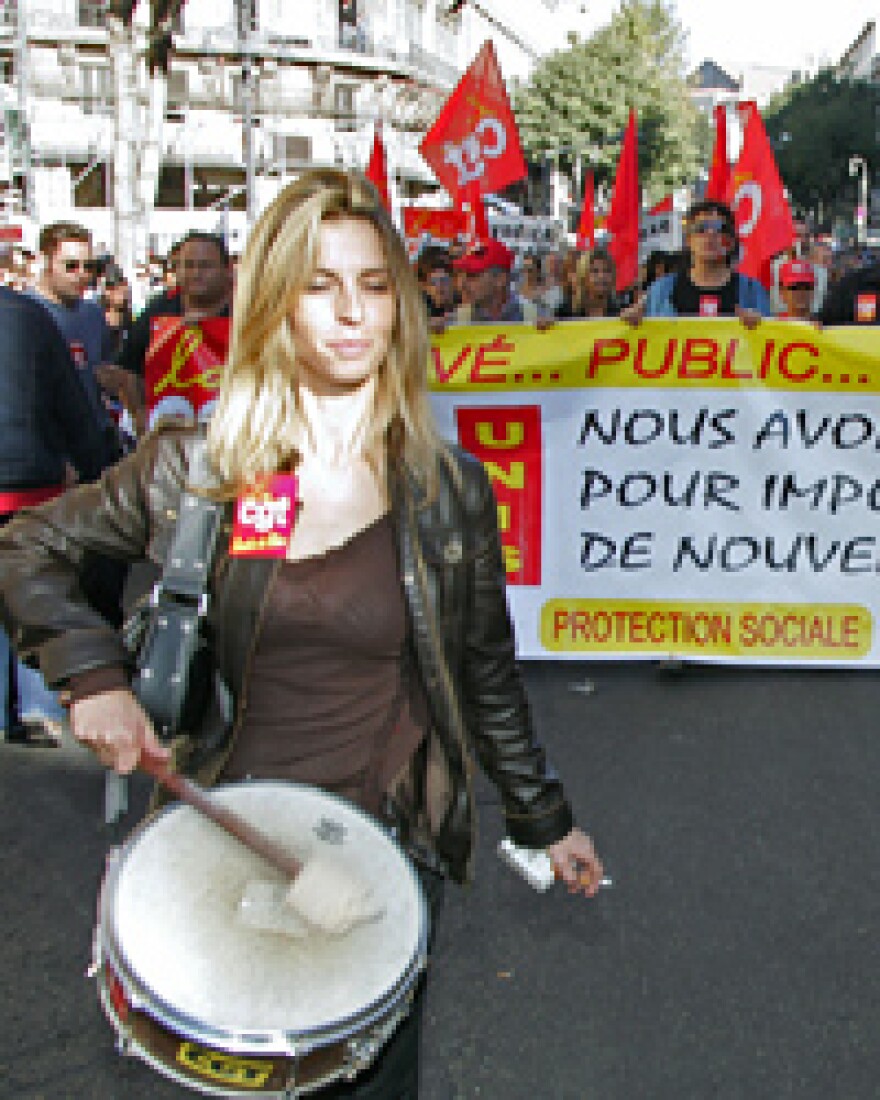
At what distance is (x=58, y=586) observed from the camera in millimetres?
1650

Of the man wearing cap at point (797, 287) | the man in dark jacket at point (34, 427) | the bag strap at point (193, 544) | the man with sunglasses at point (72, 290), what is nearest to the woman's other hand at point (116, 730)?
the bag strap at point (193, 544)

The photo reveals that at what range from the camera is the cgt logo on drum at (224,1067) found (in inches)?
50.6

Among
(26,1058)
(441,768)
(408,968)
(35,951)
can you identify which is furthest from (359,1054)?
(35,951)

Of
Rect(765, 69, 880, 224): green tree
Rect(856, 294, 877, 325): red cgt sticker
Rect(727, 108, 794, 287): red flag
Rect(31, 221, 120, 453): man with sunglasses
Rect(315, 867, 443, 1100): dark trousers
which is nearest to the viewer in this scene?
A: Rect(315, 867, 443, 1100): dark trousers

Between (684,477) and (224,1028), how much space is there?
4.26 meters

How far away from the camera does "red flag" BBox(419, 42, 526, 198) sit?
9.11m

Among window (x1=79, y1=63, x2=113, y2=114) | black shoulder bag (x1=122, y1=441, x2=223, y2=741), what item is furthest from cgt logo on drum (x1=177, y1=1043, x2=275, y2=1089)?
window (x1=79, y1=63, x2=113, y2=114)

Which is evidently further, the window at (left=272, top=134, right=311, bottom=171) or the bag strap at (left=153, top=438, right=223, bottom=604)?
the window at (left=272, top=134, right=311, bottom=171)

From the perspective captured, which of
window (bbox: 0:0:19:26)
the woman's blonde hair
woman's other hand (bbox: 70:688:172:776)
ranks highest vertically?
window (bbox: 0:0:19:26)

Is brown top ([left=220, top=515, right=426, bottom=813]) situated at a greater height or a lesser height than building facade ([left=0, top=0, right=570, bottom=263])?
lesser

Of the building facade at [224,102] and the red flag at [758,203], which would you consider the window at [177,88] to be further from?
the red flag at [758,203]

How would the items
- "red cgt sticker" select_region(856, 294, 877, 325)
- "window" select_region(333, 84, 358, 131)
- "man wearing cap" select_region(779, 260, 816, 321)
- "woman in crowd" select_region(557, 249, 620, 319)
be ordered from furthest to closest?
"window" select_region(333, 84, 358, 131), "woman in crowd" select_region(557, 249, 620, 319), "man wearing cap" select_region(779, 260, 816, 321), "red cgt sticker" select_region(856, 294, 877, 325)

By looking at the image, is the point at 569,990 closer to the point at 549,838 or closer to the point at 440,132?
the point at 549,838

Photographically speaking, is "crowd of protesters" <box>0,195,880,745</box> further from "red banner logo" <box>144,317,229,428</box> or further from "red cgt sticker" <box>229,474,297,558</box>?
"red cgt sticker" <box>229,474,297,558</box>
